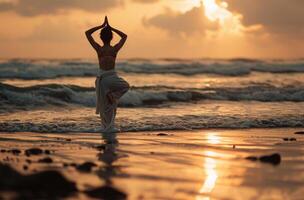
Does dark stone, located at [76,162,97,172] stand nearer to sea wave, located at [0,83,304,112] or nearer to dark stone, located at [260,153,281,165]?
dark stone, located at [260,153,281,165]

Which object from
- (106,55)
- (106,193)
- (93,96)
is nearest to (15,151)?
(106,193)

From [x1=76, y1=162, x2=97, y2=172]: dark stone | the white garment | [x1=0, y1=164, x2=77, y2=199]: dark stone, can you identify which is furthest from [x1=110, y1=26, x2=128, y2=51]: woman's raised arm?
[x1=0, y1=164, x2=77, y2=199]: dark stone

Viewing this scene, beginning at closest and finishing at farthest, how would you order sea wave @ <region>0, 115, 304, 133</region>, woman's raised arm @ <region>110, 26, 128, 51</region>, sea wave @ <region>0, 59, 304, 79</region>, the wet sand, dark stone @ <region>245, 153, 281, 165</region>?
the wet sand, dark stone @ <region>245, 153, 281, 165</region>, woman's raised arm @ <region>110, 26, 128, 51</region>, sea wave @ <region>0, 115, 304, 133</region>, sea wave @ <region>0, 59, 304, 79</region>

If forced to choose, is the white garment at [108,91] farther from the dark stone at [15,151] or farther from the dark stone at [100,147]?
the dark stone at [15,151]

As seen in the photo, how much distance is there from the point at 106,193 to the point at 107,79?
21.2ft

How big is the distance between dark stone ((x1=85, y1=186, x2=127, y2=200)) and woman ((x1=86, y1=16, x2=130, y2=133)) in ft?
20.2

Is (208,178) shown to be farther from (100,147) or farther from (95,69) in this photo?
(95,69)

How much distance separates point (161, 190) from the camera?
23.4 ft

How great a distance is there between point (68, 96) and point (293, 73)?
96.3ft

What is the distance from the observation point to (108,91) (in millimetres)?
13062

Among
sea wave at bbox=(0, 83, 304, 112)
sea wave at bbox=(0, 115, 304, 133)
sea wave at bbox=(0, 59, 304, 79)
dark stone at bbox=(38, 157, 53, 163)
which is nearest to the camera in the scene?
dark stone at bbox=(38, 157, 53, 163)

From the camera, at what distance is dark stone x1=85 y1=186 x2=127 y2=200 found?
6648mm

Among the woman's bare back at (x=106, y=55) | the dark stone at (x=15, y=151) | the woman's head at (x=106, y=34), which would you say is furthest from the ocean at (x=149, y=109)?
the dark stone at (x=15, y=151)

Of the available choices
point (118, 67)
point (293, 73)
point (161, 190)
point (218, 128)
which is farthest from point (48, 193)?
A: point (293, 73)
